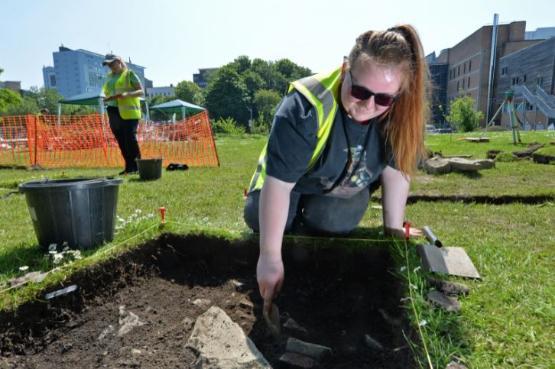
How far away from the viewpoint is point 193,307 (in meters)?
1.69

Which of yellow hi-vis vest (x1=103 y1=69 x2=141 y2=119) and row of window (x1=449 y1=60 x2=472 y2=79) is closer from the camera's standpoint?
yellow hi-vis vest (x1=103 y1=69 x2=141 y2=119)

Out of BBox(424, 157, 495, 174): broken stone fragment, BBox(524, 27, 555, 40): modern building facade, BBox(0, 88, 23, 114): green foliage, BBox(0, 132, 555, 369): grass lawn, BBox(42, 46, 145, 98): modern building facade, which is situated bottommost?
BBox(0, 132, 555, 369): grass lawn

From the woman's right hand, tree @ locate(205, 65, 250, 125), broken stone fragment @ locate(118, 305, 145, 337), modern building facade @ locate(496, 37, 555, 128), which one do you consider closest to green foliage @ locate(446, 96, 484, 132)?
modern building facade @ locate(496, 37, 555, 128)

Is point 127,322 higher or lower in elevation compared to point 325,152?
lower

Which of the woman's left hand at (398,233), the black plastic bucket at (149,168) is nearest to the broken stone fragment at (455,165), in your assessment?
the woman's left hand at (398,233)

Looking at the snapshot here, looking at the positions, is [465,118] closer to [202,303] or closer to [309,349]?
[202,303]

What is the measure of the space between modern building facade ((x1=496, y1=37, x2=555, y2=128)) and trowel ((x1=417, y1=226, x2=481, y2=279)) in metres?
32.5

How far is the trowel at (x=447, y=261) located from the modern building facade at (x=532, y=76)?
3253cm

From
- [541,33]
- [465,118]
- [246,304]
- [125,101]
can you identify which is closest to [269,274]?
[246,304]

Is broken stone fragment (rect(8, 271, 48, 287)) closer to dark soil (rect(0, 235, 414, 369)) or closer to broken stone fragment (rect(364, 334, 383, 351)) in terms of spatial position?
dark soil (rect(0, 235, 414, 369))

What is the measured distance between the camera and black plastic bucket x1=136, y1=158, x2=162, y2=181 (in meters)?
5.04

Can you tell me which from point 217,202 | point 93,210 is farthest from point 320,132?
point 217,202

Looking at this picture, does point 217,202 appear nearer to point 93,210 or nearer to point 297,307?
point 93,210

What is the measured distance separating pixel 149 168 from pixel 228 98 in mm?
51068
